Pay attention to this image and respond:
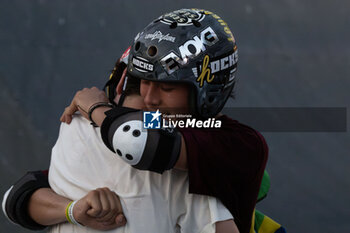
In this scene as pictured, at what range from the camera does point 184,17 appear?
210cm

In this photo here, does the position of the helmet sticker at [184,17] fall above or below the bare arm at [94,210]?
above

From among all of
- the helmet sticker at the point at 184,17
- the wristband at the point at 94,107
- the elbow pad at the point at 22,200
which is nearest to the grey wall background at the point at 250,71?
the elbow pad at the point at 22,200

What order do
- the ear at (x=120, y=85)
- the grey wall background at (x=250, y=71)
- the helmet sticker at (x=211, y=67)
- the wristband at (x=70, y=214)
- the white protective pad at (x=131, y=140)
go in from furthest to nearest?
the grey wall background at (x=250, y=71) → the ear at (x=120, y=85) → the helmet sticker at (x=211, y=67) → the wristband at (x=70, y=214) → the white protective pad at (x=131, y=140)

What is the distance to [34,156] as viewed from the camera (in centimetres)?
423

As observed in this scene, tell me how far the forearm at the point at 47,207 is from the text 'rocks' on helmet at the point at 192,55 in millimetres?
608

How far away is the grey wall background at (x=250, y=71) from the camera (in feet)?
14.0

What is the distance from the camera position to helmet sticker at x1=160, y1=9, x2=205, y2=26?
2.06 meters

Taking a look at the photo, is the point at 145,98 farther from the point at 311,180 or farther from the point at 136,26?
the point at 311,180

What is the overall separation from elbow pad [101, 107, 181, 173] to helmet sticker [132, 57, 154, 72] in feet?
1.04

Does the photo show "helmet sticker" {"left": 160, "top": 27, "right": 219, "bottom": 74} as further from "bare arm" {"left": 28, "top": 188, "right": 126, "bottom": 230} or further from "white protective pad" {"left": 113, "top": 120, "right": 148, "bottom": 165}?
"bare arm" {"left": 28, "top": 188, "right": 126, "bottom": 230}

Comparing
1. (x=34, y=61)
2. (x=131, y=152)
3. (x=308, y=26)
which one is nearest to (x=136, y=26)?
(x=34, y=61)

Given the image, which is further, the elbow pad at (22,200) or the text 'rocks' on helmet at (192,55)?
the elbow pad at (22,200)

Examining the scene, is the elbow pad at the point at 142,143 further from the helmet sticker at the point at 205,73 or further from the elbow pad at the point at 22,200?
the elbow pad at the point at 22,200

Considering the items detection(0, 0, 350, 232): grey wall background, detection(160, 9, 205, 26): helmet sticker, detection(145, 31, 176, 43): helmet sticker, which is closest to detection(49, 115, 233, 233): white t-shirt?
detection(145, 31, 176, 43): helmet sticker
